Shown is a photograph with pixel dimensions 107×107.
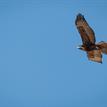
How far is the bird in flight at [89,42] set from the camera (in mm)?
14938

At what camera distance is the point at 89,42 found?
15438mm

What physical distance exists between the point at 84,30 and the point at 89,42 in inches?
23.0

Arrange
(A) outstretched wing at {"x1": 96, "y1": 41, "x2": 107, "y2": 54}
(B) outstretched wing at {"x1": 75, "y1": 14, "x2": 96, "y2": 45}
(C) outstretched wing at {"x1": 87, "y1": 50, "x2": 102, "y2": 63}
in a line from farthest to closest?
1. (C) outstretched wing at {"x1": 87, "y1": 50, "x2": 102, "y2": 63}
2. (A) outstretched wing at {"x1": 96, "y1": 41, "x2": 107, "y2": 54}
3. (B) outstretched wing at {"x1": 75, "y1": 14, "x2": 96, "y2": 45}

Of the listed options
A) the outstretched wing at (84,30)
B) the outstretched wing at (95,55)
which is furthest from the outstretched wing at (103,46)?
the outstretched wing at (84,30)

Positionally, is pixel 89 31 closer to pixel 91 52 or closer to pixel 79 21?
pixel 79 21

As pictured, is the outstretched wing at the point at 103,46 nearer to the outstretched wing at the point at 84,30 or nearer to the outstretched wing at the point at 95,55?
the outstretched wing at the point at 95,55

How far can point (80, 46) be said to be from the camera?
1584 centimetres

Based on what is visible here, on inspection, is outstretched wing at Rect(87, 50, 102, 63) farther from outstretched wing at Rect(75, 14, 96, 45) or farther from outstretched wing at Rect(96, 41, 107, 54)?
outstretched wing at Rect(75, 14, 96, 45)

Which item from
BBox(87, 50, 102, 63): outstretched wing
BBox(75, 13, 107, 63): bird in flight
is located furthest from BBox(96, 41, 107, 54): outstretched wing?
BBox(87, 50, 102, 63): outstretched wing

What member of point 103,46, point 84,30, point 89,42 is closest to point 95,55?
point 103,46

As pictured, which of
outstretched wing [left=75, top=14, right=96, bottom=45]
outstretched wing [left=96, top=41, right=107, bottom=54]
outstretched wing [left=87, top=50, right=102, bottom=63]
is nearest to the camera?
outstretched wing [left=75, top=14, right=96, bottom=45]

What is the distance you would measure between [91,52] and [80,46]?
0.58 meters

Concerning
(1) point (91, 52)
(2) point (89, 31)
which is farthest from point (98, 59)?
(2) point (89, 31)

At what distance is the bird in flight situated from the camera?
588 inches
